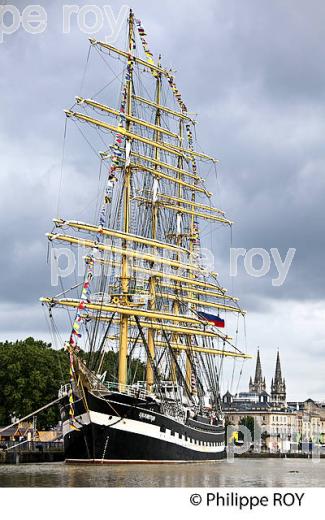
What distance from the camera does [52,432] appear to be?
9494 cm

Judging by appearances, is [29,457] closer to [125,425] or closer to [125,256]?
[125,425]

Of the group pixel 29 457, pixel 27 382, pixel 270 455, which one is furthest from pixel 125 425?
pixel 270 455

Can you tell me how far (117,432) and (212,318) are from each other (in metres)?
32.9

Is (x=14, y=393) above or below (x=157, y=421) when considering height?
above

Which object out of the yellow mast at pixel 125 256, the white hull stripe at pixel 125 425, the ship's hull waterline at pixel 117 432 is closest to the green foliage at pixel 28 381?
the yellow mast at pixel 125 256

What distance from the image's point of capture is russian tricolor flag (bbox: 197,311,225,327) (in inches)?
3352

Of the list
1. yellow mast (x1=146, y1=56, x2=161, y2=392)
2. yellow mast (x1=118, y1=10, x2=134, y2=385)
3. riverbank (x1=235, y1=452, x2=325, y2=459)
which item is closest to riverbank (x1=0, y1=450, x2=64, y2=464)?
yellow mast (x1=146, y1=56, x2=161, y2=392)

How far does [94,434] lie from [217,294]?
34992 mm

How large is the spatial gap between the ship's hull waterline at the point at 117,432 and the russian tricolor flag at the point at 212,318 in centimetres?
2456

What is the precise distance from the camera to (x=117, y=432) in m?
55.0

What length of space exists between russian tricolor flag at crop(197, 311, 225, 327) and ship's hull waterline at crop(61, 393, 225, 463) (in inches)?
967

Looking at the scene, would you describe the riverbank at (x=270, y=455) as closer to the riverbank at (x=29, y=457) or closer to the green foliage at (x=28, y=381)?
the green foliage at (x=28, y=381)
